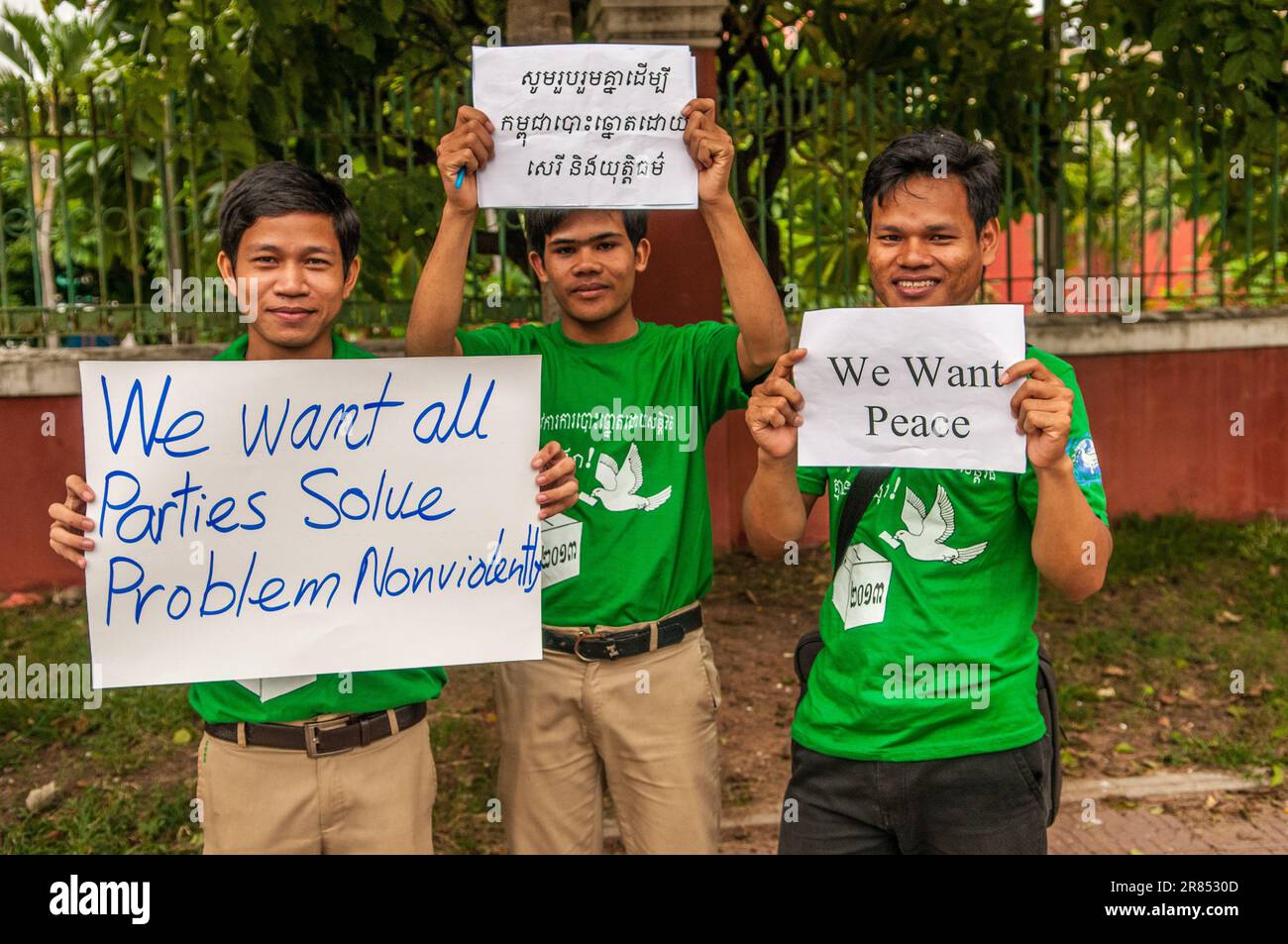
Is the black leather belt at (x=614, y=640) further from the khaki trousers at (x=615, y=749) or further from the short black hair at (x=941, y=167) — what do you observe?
the short black hair at (x=941, y=167)

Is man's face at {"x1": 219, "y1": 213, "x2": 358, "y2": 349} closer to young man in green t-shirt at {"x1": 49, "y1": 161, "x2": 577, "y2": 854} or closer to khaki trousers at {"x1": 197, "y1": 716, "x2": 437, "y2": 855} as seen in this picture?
young man in green t-shirt at {"x1": 49, "y1": 161, "x2": 577, "y2": 854}

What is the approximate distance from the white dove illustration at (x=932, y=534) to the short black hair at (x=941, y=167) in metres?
0.52

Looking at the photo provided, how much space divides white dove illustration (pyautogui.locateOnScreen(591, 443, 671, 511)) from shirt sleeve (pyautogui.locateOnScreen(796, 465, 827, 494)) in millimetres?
304

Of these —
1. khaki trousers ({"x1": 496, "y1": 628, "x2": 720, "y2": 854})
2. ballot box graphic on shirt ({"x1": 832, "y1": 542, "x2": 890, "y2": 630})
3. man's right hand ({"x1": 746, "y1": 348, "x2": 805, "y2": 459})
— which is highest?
man's right hand ({"x1": 746, "y1": 348, "x2": 805, "y2": 459})

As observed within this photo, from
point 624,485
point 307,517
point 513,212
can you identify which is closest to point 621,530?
point 624,485

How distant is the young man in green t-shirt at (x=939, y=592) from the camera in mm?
2146

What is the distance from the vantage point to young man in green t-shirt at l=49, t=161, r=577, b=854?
7.63 feet

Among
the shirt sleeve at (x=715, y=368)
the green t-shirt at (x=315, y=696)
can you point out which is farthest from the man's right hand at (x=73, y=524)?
the shirt sleeve at (x=715, y=368)

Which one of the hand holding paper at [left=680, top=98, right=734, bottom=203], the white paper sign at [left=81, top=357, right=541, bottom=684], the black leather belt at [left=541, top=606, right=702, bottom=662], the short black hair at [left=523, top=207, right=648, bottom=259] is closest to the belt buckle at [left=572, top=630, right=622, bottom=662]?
the black leather belt at [left=541, top=606, right=702, bottom=662]

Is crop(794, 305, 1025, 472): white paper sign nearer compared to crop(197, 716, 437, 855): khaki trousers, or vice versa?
crop(794, 305, 1025, 472): white paper sign

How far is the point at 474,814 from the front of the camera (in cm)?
411

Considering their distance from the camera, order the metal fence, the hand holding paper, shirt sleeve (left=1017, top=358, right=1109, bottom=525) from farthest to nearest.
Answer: the metal fence < the hand holding paper < shirt sleeve (left=1017, top=358, right=1109, bottom=525)

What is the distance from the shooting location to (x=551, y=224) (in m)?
2.58

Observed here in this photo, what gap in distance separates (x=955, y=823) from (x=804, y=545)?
181 inches
